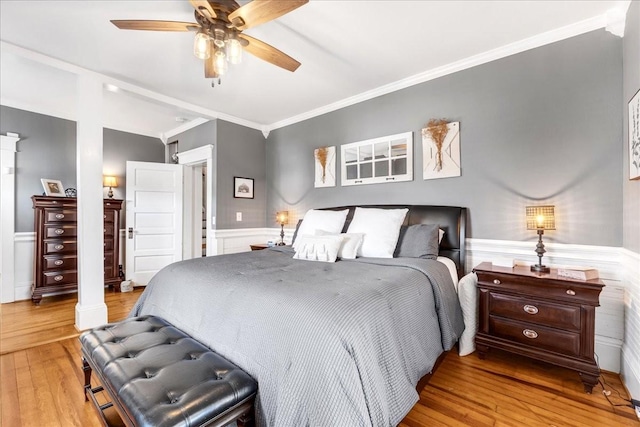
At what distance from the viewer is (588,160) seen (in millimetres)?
2207

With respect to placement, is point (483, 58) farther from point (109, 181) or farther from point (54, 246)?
point (54, 246)

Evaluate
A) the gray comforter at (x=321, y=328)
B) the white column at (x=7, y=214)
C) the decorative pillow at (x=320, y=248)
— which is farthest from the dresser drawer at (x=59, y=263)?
the decorative pillow at (x=320, y=248)

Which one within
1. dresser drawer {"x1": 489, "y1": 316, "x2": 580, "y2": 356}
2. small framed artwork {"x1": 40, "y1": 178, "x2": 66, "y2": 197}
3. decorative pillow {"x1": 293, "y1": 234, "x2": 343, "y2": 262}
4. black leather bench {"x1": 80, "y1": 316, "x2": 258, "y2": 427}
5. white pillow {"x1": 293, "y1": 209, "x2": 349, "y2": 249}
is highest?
small framed artwork {"x1": 40, "y1": 178, "x2": 66, "y2": 197}

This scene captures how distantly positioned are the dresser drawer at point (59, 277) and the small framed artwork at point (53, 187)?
1.09 metres

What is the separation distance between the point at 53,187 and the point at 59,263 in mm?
1082

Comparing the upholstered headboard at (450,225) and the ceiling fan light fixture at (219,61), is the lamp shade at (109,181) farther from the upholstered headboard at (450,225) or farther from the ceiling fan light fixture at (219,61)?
the upholstered headboard at (450,225)

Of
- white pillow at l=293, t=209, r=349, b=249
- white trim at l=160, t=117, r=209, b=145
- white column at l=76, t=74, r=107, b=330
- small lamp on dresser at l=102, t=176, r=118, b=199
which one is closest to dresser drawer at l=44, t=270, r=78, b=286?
small lamp on dresser at l=102, t=176, r=118, b=199

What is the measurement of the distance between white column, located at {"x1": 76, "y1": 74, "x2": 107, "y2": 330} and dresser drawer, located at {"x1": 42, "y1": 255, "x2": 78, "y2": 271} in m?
1.41

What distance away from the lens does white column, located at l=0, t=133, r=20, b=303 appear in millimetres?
3703

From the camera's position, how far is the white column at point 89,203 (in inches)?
112

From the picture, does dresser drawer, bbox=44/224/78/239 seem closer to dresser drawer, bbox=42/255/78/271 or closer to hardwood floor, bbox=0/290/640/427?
dresser drawer, bbox=42/255/78/271

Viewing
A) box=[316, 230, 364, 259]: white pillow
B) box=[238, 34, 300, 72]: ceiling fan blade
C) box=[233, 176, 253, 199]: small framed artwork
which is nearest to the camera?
box=[238, 34, 300, 72]: ceiling fan blade

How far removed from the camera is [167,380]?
3.94ft

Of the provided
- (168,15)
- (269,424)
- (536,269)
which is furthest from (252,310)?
(168,15)
